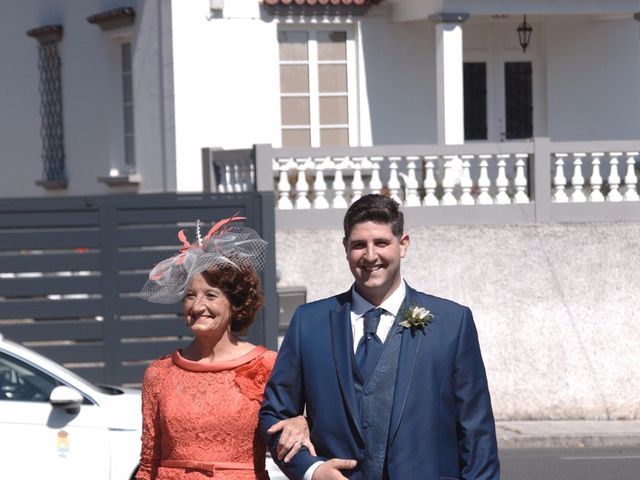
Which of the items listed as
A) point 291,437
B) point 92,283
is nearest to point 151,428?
point 291,437

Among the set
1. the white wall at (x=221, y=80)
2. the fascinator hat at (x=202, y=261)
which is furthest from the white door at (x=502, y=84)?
the fascinator hat at (x=202, y=261)

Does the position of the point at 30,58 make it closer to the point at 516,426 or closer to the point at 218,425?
the point at 516,426

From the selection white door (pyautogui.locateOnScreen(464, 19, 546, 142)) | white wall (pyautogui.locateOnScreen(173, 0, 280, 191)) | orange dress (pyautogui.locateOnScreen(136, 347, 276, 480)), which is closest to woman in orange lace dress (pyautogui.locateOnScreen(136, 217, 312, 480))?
orange dress (pyautogui.locateOnScreen(136, 347, 276, 480))

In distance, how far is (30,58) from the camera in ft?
68.5

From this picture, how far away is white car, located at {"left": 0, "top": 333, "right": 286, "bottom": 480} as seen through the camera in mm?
Result: 8023

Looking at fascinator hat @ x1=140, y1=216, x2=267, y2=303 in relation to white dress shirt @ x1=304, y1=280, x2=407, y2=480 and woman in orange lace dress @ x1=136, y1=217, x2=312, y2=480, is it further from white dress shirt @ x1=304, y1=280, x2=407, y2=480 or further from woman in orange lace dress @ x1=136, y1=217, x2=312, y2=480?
white dress shirt @ x1=304, y1=280, x2=407, y2=480

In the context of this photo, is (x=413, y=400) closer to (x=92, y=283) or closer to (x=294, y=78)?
(x=92, y=283)

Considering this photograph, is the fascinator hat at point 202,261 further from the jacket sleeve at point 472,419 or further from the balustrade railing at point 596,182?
the balustrade railing at point 596,182

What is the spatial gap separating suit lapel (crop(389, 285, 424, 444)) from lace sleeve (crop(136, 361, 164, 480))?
3.09ft

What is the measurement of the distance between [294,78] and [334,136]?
35.1 inches

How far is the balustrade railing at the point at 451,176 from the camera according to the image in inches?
556

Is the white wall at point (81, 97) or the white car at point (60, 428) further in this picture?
the white wall at point (81, 97)

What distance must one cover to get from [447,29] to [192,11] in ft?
10.0

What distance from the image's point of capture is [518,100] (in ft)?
60.1
